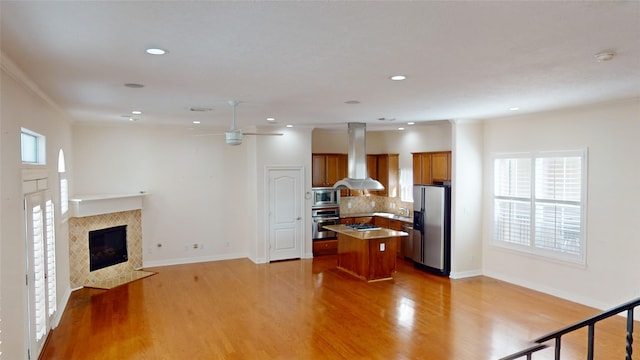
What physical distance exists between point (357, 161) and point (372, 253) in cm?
195

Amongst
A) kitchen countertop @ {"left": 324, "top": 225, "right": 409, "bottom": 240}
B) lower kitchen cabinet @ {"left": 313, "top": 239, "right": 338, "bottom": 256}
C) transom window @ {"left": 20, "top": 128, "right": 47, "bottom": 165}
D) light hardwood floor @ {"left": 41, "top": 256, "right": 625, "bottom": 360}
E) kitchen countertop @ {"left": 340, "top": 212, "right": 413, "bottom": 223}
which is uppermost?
transom window @ {"left": 20, "top": 128, "right": 47, "bottom": 165}

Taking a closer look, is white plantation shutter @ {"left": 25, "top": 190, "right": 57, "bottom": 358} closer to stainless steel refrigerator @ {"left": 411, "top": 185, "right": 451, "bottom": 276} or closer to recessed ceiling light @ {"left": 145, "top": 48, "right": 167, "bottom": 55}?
recessed ceiling light @ {"left": 145, "top": 48, "right": 167, "bottom": 55}

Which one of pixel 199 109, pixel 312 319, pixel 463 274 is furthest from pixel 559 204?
pixel 199 109

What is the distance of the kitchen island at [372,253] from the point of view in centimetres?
700

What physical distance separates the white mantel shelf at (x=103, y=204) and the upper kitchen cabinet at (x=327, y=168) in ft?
12.0

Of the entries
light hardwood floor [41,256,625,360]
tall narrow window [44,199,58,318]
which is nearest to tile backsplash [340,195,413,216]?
light hardwood floor [41,256,625,360]

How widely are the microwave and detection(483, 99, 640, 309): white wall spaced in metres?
4.16

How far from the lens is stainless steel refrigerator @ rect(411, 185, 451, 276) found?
7.38 m

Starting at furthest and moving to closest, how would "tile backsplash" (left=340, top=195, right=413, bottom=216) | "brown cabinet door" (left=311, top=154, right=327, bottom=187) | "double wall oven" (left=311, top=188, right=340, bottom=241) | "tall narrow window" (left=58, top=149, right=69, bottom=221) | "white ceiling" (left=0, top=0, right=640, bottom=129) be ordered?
1. "tile backsplash" (left=340, top=195, right=413, bottom=216)
2. "brown cabinet door" (left=311, top=154, right=327, bottom=187)
3. "double wall oven" (left=311, top=188, right=340, bottom=241)
4. "tall narrow window" (left=58, top=149, right=69, bottom=221)
5. "white ceiling" (left=0, top=0, right=640, bottom=129)

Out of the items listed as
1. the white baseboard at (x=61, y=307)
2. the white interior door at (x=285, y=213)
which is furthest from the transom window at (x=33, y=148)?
the white interior door at (x=285, y=213)

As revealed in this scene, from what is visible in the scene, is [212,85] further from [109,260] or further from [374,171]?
[374,171]

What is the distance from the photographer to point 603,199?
5.48m

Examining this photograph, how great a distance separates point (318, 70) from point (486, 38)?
140 centimetres

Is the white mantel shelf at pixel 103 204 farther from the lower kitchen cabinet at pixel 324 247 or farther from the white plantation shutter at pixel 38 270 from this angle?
the lower kitchen cabinet at pixel 324 247
